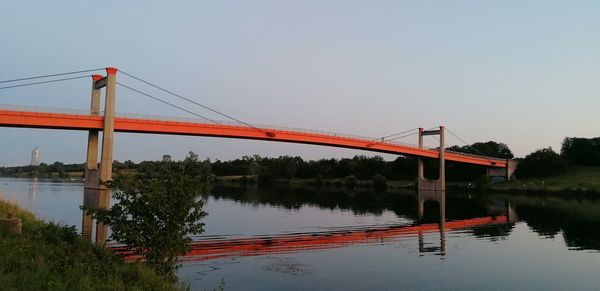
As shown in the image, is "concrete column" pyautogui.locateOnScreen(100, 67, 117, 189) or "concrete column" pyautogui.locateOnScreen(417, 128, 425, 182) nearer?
"concrete column" pyautogui.locateOnScreen(100, 67, 117, 189)

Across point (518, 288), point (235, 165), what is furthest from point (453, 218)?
point (235, 165)

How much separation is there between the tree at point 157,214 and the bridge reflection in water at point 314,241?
141 inches

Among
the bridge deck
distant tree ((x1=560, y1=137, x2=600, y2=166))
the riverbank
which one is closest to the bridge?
the bridge deck

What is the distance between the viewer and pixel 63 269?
7938mm

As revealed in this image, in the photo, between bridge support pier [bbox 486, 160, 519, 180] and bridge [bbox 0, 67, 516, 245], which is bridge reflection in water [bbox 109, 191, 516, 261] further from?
bridge support pier [bbox 486, 160, 519, 180]

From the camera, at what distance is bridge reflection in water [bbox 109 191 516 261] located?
645 inches

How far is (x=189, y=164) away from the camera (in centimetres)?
1045

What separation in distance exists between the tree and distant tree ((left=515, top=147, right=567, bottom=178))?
75.9 meters

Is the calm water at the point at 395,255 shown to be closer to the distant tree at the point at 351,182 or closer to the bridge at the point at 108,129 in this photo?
the bridge at the point at 108,129

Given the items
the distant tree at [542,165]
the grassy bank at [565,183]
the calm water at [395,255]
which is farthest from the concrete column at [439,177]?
the calm water at [395,255]

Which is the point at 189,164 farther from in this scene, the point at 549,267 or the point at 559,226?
the point at 559,226

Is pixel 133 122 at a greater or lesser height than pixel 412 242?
greater

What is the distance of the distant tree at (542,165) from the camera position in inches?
2933

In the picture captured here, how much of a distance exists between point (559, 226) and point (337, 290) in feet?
69.4
